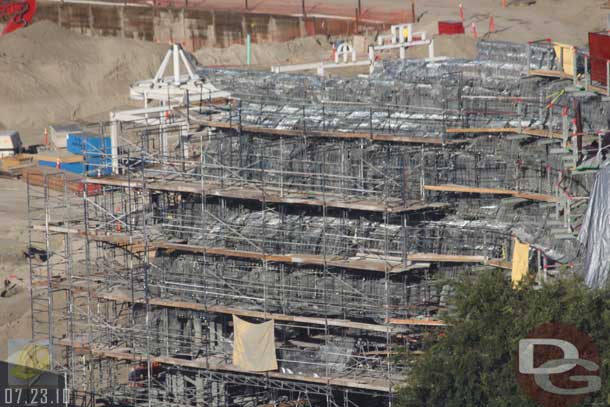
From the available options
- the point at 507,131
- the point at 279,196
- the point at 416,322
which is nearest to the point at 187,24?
the point at 279,196

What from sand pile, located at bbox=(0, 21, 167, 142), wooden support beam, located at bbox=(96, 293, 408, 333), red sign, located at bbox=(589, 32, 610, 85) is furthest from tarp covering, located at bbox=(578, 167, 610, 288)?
sand pile, located at bbox=(0, 21, 167, 142)

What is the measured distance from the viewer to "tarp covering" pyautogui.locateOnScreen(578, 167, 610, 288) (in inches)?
1385

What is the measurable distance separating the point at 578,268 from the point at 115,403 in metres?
13.3

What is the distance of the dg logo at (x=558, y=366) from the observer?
109 ft

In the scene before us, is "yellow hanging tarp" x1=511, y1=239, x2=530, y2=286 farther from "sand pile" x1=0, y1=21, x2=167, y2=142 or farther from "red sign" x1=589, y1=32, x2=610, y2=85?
"sand pile" x1=0, y1=21, x2=167, y2=142

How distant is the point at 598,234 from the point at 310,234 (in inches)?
359

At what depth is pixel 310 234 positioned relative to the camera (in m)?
42.6

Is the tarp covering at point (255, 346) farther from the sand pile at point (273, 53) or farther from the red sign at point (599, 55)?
the sand pile at point (273, 53)

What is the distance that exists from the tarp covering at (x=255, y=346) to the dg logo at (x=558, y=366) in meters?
9.56

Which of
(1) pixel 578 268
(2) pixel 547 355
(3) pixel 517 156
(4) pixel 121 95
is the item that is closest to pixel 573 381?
(2) pixel 547 355

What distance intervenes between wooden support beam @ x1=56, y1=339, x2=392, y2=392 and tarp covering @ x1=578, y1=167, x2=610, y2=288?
6918mm

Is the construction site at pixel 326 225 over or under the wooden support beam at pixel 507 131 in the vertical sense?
under

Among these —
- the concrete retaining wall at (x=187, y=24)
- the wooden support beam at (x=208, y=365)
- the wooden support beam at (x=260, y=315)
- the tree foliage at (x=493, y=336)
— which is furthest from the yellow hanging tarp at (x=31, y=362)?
the concrete retaining wall at (x=187, y=24)

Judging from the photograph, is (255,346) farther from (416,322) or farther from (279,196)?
(416,322)
